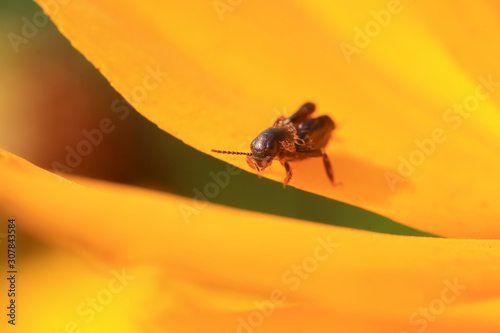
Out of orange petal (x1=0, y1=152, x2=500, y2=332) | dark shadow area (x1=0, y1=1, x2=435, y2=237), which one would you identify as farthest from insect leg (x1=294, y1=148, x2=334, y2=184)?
orange petal (x1=0, y1=152, x2=500, y2=332)

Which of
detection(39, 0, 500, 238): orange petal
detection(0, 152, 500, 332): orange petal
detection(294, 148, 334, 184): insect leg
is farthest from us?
detection(294, 148, 334, 184): insect leg

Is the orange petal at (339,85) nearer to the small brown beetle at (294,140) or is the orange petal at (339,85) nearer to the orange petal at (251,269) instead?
the small brown beetle at (294,140)

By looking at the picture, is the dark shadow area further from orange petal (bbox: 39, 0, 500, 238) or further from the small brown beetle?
orange petal (bbox: 39, 0, 500, 238)

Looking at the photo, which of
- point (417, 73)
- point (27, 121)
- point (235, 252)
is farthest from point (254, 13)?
point (27, 121)

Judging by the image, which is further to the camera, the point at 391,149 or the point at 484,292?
the point at 391,149

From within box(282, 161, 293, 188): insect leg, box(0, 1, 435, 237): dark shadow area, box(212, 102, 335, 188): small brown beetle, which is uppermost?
box(212, 102, 335, 188): small brown beetle

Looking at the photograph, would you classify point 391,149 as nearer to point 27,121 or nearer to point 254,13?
point 254,13

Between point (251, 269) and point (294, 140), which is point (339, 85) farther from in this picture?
point (251, 269)
